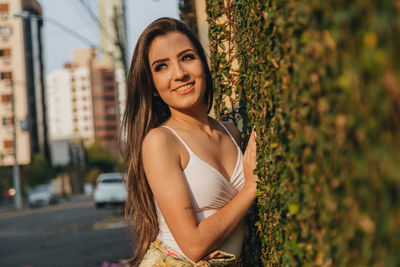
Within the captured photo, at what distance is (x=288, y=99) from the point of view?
1492 millimetres

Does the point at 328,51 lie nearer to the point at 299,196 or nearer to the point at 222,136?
the point at 299,196

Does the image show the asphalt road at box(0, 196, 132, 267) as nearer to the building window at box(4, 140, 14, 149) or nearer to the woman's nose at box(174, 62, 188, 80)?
the woman's nose at box(174, 62, 188, 80)

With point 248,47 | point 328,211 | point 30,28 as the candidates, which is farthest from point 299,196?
point 30,28

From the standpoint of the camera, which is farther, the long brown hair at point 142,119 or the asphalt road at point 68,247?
the asphalt road at point 68,247

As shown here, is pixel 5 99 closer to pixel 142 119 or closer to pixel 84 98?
pixel 84 98

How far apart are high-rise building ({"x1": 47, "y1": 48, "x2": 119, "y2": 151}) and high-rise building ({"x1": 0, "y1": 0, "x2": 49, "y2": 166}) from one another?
161 feet

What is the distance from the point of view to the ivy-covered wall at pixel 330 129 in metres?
0.84

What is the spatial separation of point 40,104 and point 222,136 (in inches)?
2874

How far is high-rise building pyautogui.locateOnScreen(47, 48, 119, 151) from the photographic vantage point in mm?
121938

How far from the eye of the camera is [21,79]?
2532 inches

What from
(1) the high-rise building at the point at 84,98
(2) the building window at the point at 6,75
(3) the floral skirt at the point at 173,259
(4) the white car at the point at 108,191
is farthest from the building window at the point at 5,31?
(3) the floral skirt at the point at 173,259

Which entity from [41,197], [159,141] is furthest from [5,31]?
[159,141]

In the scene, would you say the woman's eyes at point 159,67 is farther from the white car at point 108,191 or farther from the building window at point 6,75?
the building window at point 6,75

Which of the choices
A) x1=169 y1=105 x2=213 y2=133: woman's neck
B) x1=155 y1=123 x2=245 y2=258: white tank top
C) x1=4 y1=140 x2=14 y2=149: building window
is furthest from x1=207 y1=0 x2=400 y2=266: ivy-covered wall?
x1=4 y1=140 x2=14 y2=149: building window
